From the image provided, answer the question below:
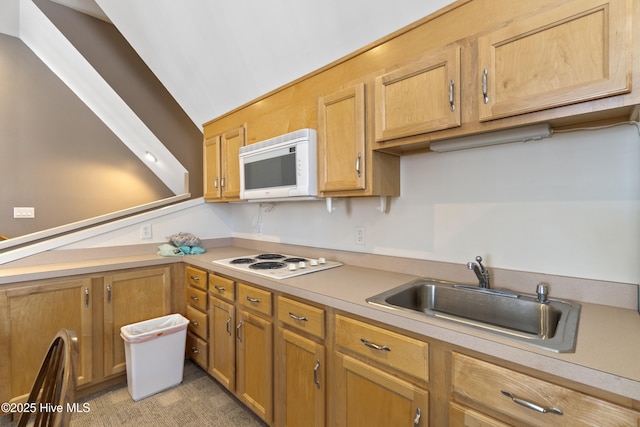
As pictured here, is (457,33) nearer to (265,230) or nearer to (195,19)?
(195,19)

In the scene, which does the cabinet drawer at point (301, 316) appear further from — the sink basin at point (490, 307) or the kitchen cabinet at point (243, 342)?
the sink basin at point (490, 307)

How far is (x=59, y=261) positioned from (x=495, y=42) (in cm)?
288

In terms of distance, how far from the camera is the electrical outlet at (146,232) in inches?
98.6

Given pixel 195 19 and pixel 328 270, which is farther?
pixel 195 19

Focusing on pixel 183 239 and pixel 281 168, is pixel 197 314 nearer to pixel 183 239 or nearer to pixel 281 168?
pixel 183 239

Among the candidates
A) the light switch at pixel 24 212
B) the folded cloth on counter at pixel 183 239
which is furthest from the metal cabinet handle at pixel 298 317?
the light switch at pixel 24 212

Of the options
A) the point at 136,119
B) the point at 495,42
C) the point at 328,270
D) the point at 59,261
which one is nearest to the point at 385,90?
the point at 495,42

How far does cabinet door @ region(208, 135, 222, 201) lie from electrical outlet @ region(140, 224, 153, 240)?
1.81ft

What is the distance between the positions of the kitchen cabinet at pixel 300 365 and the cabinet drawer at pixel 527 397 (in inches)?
24.2

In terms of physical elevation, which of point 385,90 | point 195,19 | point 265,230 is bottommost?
point 265,230

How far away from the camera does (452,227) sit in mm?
1531

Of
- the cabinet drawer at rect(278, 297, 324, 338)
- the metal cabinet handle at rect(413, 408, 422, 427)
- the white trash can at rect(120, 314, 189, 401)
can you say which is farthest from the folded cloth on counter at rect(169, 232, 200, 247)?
the metal cabinet handle at rect(413, 408, 422, 427)

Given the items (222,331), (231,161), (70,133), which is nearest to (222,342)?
(222,331)

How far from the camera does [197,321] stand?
2250 mm
